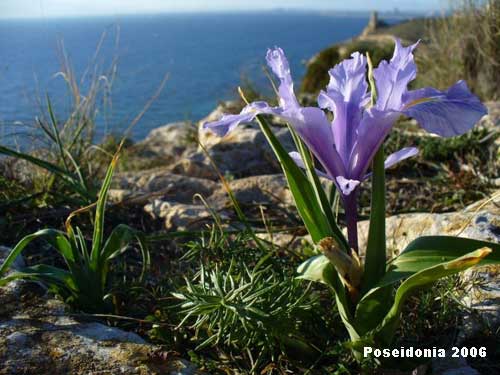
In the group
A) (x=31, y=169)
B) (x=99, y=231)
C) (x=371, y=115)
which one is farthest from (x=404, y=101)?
(x=31, y=169)

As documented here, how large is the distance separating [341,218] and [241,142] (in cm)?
154

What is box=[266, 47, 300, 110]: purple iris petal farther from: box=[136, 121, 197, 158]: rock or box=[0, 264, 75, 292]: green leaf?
box=[136, 121, 197, 158]: rock

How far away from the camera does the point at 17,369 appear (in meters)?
1.38

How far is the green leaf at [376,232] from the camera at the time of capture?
134 centimetres

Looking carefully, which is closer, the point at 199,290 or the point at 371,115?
the point at 371,115

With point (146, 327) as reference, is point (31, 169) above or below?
above

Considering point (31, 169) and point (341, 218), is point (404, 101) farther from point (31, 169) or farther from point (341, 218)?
point (31, 169)

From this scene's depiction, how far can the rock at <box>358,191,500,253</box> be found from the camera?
1815 millimetres

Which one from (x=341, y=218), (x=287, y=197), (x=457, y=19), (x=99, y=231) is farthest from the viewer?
(x=457, y=19)

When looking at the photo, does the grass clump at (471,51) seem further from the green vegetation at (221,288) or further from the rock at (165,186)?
the rock at (165,186)

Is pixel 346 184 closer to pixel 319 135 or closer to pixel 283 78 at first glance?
pixel 319 135

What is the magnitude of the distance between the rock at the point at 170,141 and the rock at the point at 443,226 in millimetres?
3627

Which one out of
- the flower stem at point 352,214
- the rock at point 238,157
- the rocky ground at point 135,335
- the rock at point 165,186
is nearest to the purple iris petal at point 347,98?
the flower stem at point 352,214

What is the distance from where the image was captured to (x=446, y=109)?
1254 millimetres
